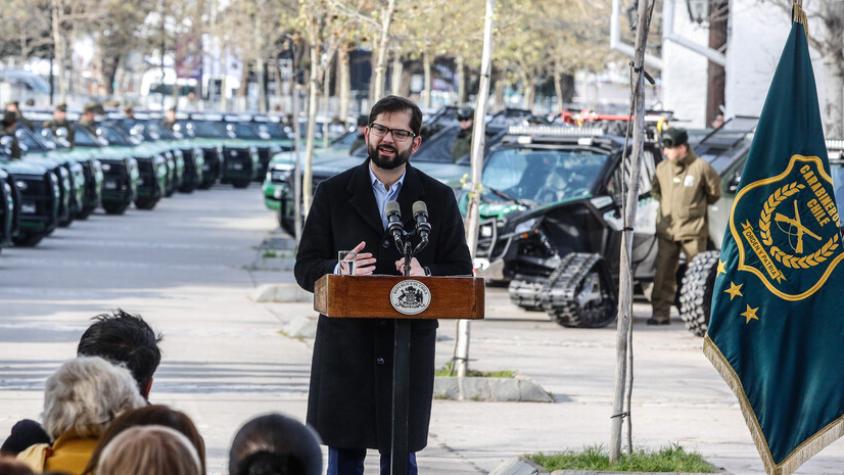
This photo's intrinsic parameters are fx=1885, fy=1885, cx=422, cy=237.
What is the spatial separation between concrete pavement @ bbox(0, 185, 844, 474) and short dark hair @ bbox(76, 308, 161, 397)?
2997 millimetres

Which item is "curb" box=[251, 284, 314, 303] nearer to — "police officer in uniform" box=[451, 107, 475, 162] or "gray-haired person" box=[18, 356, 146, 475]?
"police officer in uniform" box=[451, 107, 475, 162]

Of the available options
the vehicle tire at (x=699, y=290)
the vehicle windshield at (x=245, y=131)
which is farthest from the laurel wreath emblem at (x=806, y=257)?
the vehicle windshield at (x=245, y=131)

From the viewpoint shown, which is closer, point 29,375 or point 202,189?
point 29,375

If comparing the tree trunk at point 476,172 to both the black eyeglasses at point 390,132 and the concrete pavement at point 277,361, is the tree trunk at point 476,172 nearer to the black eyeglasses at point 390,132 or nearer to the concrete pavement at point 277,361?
the concrete pavement at point 277,361

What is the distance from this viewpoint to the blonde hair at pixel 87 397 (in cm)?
525

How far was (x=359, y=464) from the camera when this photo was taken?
7066mm

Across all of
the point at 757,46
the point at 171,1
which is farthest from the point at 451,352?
the point at 171,1

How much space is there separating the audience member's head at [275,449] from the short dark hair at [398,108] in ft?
7.47

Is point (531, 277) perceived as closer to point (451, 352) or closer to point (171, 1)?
point (451, 352)

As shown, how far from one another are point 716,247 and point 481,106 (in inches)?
229

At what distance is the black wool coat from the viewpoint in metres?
6.91

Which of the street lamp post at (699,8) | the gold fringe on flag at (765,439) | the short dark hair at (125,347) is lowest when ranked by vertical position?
the gold fringe on flag at (765,439)

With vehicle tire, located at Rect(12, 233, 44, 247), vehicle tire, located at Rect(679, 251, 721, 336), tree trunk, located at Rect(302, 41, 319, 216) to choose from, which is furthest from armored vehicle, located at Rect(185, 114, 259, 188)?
vehicle tire, located at Rect(679, 251, 721, 336)

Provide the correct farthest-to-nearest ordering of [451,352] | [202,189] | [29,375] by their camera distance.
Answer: [202,189], [451,352], [29,375]
